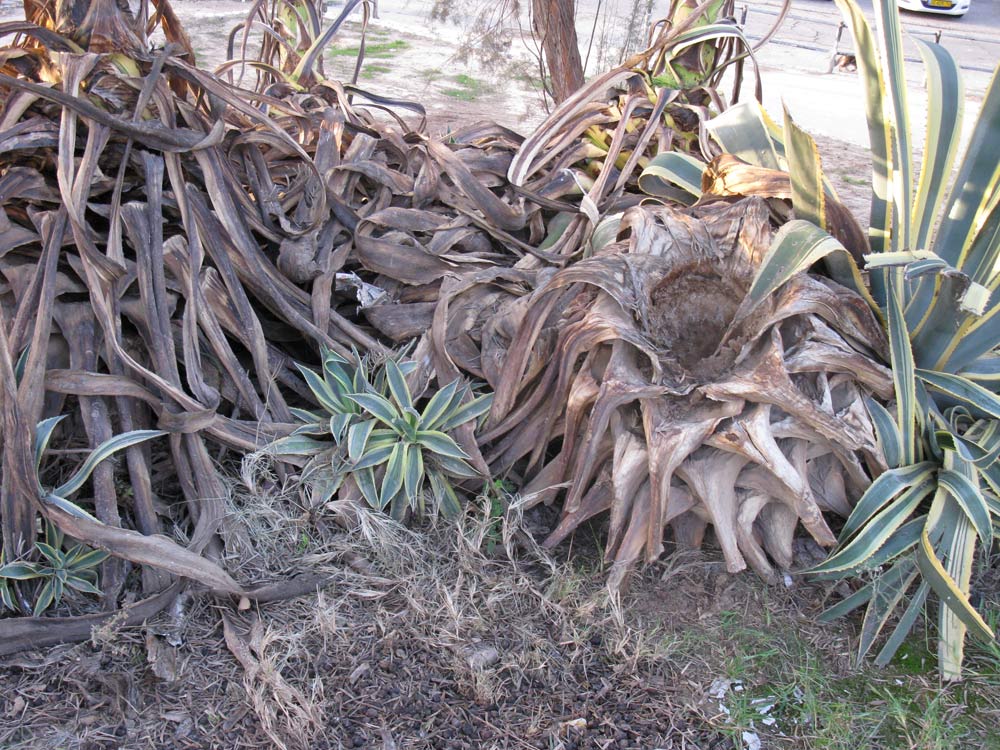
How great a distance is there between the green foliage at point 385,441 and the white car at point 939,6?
16253mm

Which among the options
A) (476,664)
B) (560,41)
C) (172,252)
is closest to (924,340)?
(476,664)

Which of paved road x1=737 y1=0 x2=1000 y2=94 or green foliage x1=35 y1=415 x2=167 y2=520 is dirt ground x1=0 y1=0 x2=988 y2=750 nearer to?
green foliage x1=35 y1=415 x2=167 y2=520

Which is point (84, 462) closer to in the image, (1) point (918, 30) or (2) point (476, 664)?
(2) point (476, 664)

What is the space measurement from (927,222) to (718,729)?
4.46 ft

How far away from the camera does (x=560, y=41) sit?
419 centimetres

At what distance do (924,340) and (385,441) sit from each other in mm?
1417

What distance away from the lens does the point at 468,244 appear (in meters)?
2.75

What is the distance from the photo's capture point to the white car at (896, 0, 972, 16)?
1529 cm

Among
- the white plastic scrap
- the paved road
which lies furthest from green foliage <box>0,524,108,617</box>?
Result: the paved road

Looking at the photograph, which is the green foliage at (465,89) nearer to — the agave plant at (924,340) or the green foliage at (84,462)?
the agave plant at (924,340)

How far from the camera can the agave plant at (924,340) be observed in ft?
6.35

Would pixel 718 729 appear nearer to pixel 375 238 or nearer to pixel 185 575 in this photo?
pixel 185 575

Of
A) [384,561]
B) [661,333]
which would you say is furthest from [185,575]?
[661,333]

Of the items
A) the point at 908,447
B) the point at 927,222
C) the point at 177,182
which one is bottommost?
the point at 908,447
